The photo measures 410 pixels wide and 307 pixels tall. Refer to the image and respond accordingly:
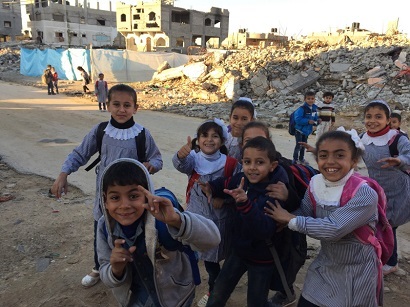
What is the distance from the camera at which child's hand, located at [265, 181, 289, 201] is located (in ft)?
6.54

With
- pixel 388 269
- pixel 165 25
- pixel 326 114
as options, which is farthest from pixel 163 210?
pixel 165 25

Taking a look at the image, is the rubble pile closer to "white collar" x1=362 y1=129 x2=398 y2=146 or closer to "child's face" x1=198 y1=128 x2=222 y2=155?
"white collar" x1=362 y1=129 x2=398 y2=146

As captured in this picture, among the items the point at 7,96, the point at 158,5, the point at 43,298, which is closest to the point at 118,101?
the point at 43,298

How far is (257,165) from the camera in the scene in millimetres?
2061

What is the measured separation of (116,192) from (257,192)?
866 mm

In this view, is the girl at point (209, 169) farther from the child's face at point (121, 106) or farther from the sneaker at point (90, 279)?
the sneaker at point (90, 279)

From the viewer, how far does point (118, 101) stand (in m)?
2.73

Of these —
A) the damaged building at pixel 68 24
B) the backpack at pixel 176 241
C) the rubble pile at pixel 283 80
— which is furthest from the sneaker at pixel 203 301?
the damaged building at pixel 68 24

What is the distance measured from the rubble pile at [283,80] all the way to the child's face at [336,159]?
9.68 meters

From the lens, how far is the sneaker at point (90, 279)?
3.03 metres

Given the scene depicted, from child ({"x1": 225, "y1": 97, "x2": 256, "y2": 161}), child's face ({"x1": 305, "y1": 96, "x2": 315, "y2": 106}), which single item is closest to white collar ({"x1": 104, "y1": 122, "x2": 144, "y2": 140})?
child ({"x1": 225, "y1": 97, "x2": 256, "y2": 161})

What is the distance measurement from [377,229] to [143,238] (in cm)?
135

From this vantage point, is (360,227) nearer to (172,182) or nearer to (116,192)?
(116,192)

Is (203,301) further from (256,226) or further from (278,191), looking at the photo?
(278,191)
